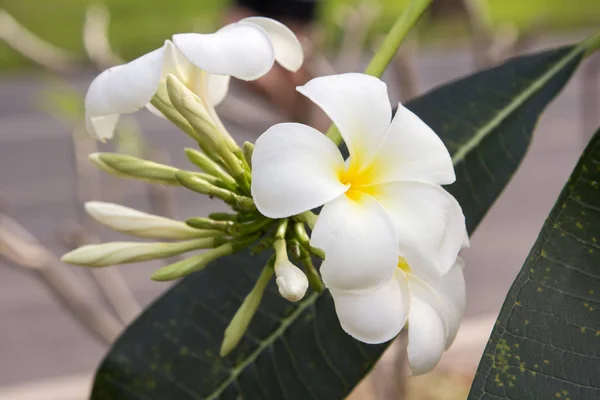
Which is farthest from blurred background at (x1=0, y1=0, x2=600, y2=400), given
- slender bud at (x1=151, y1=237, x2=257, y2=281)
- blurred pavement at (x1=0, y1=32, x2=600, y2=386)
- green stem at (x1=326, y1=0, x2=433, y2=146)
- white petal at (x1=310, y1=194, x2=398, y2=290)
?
white petal at (x1=310, y1=194, x2=398, y2=290)

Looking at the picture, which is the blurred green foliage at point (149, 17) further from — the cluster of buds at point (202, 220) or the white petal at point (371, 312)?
the white petal at point (371, 312)

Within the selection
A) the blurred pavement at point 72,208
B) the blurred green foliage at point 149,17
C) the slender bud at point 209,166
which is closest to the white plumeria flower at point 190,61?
the slender bud at point 209,166

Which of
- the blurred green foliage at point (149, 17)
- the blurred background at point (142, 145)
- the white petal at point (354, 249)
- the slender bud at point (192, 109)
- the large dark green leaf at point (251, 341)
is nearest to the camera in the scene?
the white petal at point (354, 249)

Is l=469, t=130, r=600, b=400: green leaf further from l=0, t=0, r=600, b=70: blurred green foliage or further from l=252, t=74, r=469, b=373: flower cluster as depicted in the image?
l=0, t=0, r=600, b=70: blurred green foliage

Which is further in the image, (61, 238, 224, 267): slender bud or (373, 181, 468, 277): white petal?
(61, 238, 224, 267): slender bud

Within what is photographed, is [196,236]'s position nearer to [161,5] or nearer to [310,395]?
[310,395]

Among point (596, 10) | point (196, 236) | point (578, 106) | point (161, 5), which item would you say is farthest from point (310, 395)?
point (596, 10)

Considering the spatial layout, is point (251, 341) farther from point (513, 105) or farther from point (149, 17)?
point (149, 17)
